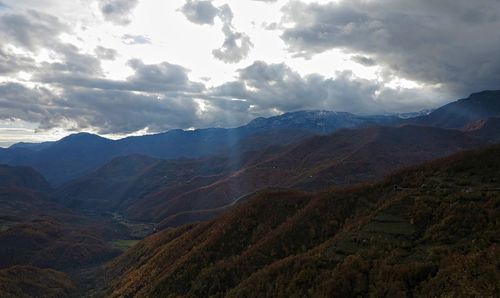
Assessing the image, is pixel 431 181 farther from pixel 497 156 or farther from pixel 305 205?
pixel 305 205

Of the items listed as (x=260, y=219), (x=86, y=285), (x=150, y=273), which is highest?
(x=260, y=219)

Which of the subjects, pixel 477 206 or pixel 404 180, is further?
pixel 404 180

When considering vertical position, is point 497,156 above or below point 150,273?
above

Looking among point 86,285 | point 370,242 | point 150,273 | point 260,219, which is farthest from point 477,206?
point 86,285

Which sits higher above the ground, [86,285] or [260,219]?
[260,219]

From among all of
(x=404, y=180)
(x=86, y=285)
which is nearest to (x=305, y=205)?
(x=404, y=180)

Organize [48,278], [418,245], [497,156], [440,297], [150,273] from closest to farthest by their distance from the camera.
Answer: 1. [440,297]
2. [418,245]
3. [497,156]
4. [150,273]
5. [48,278]

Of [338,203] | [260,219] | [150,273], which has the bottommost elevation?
[150,273]

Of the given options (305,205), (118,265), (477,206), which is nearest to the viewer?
(477,206)

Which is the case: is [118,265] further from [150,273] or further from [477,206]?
[477,206]
